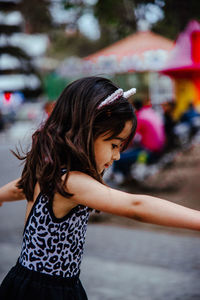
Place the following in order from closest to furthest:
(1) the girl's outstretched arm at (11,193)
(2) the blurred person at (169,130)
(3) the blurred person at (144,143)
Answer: (1) the girl's outstretched arm at (11,193), (3) the blurred person at (144,143), (2) the blurred person at (169,130)

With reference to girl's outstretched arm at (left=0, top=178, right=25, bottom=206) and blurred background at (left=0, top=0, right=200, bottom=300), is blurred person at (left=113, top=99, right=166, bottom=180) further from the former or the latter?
girl's outstretched arm at (left=0, top=178, right=25, bottom=206)

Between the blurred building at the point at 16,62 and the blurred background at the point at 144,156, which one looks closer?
the blurred background at the point at 144,156

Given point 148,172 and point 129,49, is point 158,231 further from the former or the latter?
point 129,49

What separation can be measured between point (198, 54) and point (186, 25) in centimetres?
72

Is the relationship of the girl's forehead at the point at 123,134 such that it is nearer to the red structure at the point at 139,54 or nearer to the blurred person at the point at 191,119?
the red structure at the point at 139,54

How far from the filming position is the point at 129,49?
9.29 metres

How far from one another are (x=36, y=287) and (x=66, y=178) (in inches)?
15.5

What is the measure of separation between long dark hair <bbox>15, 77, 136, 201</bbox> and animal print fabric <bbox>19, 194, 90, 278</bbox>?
0.30 feet

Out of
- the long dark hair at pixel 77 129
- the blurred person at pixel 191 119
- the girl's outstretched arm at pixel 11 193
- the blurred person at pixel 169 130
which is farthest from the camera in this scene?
the blurred person at pixel 191 119

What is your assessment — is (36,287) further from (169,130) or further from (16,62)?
(16,62)

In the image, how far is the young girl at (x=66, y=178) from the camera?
5.21 ft

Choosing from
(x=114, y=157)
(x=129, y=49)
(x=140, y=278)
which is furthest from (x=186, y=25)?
(x=114, y=157)

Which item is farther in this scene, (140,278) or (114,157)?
(140,278)

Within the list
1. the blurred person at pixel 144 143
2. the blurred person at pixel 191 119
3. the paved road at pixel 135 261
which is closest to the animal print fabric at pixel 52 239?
the paved road at pixel 135 261
